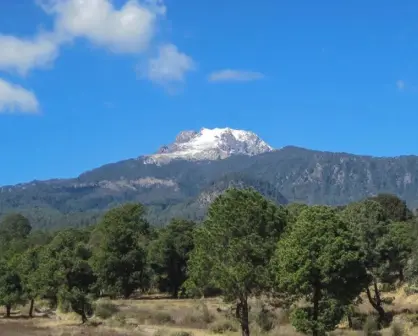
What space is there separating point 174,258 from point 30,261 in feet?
77.1

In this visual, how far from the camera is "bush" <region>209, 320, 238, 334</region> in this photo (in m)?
52.5

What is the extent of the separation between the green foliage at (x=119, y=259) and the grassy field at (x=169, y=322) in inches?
440

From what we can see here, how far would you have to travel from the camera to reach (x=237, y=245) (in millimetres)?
41312

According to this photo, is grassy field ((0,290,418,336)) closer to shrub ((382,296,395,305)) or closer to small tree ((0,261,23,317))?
shrub ((382,296,395,305))

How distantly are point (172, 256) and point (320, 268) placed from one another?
181 ft

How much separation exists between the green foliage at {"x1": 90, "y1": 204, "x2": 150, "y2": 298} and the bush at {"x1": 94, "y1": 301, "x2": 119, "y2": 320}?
16825 mm

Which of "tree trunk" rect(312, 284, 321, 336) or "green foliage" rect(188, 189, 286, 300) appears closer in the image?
"tree trunk" rect(312, 284, 321, 336)

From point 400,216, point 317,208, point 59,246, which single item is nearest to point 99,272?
point 59,246

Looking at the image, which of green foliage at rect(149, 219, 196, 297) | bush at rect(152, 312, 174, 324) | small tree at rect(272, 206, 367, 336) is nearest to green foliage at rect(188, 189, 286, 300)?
small tree at rect(272, 206, 367, 336)

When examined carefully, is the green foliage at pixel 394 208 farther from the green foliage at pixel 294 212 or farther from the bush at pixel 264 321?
the bush at pixel 264 321

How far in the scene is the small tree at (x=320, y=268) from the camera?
122 feet

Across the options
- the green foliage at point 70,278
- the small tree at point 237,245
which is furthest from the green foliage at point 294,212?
the green foliage at point 70,278

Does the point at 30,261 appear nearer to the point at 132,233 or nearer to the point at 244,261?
the point at 132,233

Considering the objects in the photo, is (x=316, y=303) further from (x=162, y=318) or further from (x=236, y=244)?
(x=162, y=318)
